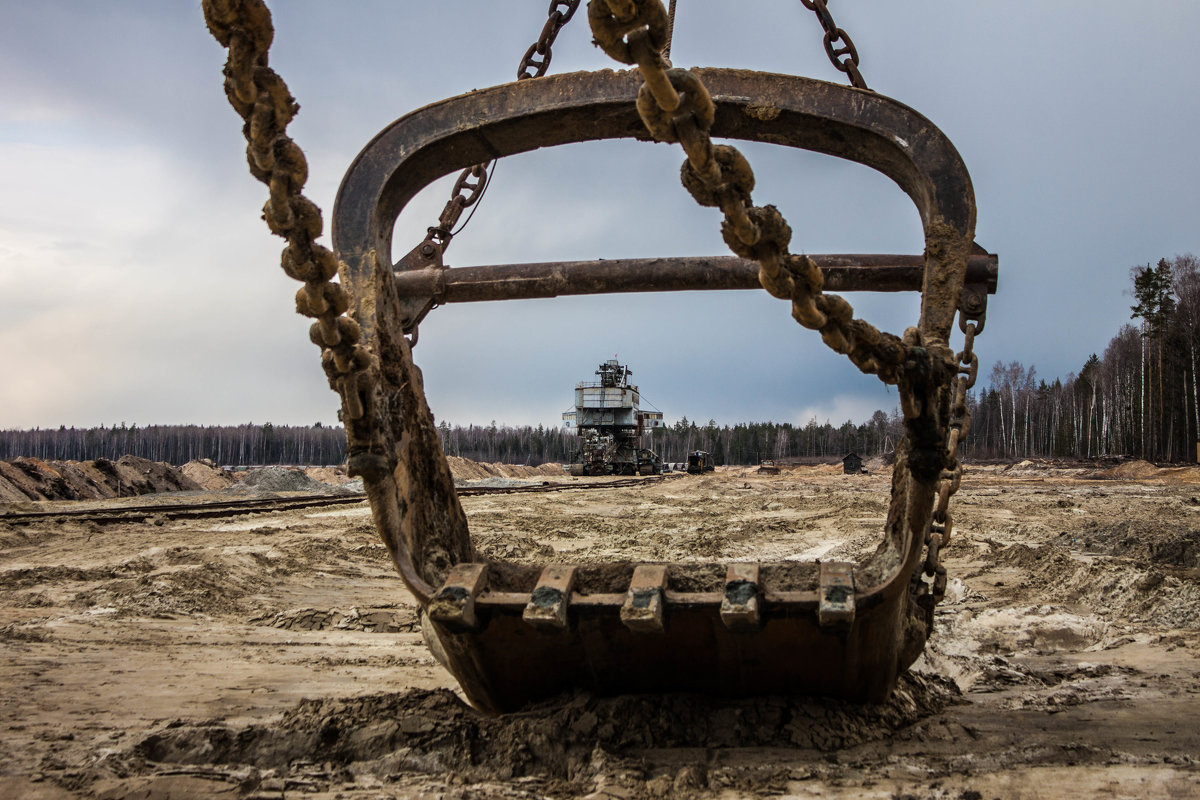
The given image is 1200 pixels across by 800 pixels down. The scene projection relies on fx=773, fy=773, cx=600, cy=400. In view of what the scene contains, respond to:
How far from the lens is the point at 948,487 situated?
2.60 metres

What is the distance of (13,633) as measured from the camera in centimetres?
Result: 409

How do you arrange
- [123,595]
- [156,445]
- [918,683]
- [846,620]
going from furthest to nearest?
1. [156,445]
2. [123,595]
3. [918,683]
4. [846,620]

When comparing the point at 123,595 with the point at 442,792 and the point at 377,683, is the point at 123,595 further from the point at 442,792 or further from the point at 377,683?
the point at 442,792

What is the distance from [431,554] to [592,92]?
1.71 meters

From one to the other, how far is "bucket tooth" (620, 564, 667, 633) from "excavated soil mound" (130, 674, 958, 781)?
426 mm

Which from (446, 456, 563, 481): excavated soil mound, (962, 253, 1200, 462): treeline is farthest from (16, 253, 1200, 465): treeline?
(446, 456, 563, 481): excavated soil mound

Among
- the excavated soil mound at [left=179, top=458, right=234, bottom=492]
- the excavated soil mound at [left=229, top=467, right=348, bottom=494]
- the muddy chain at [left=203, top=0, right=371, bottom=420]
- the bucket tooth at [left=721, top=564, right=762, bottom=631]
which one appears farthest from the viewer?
the excavated soil mound at [left=179, top=458, right=234, bottom=492]

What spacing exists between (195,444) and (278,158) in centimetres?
6750

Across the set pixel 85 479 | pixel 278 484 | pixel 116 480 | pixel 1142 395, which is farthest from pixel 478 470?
pixel 1142 395

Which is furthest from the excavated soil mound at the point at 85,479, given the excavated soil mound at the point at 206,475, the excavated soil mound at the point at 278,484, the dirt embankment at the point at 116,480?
the excavated soil mound at the point at 206,475

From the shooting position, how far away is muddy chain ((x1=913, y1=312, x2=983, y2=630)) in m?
2.51

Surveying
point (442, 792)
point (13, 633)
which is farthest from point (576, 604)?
point (13, 633)

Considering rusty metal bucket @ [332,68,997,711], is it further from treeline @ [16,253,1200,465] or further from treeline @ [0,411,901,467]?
treeline @ [0,411,901,467]

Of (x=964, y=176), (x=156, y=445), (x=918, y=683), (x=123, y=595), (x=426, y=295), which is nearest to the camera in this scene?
(x=964, y=176)
